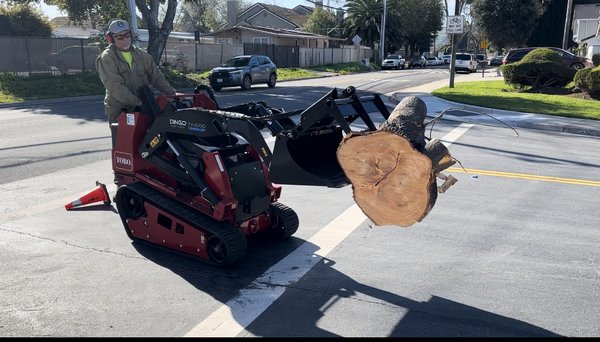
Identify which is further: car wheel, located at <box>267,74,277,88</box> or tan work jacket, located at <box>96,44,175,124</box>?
car wheel, located at <box>267,74,277,88</box>

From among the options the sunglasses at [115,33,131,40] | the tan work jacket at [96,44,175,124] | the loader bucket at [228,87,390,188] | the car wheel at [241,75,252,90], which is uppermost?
the sunglasses at [115,33,131,40]

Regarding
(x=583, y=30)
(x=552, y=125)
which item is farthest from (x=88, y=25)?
(x=552, y=125)

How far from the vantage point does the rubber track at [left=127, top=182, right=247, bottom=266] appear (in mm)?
4793

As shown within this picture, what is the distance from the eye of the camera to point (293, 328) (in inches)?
155

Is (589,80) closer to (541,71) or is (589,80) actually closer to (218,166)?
(541,71)

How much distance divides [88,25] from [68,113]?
6168 cm

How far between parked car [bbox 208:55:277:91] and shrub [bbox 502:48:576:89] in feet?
36.2

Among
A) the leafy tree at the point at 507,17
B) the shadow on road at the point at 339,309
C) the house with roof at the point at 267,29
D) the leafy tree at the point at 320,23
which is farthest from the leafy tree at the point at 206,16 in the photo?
the shadow on road at the point at 339,309

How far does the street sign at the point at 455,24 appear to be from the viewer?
22.1m

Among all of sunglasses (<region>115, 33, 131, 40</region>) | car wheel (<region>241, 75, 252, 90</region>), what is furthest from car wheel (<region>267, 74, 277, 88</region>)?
sunglasses (<region>115, 33, 131, 40</region>)

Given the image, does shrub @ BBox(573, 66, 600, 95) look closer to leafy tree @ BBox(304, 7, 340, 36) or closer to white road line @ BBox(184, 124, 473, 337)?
white road line @ BBox(184, 124, 473, 337)

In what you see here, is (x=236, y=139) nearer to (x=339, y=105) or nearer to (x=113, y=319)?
(x=339, y=105)

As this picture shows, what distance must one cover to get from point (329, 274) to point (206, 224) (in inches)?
44.7

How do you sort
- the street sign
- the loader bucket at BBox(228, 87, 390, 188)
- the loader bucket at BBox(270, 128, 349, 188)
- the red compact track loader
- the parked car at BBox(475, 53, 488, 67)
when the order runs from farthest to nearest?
the parked car at BBox(475, 53, 488, 67), the street sign, the red compact track loader, the loader bucket at BBox(270, 128, 349, 188), the loader bucket at BBox(228, 87, 390, 188)
